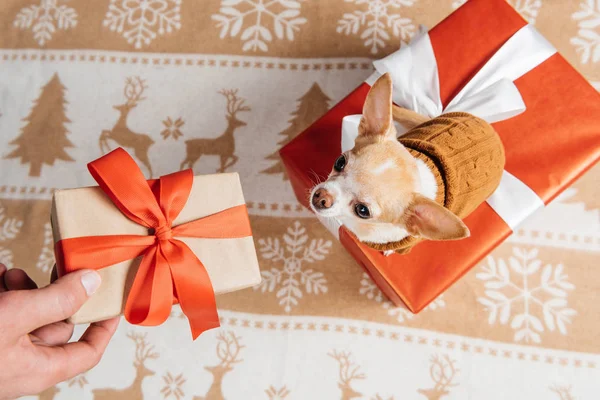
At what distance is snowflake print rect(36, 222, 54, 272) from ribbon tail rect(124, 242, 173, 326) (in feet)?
2.39

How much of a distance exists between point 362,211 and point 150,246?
39 cm

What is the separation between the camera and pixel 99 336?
96 cm

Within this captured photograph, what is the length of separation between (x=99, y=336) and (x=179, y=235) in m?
Result: 0.33

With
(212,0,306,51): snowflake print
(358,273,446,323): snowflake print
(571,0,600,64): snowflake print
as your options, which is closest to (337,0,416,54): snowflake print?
(212,0,306,51): snowflake print

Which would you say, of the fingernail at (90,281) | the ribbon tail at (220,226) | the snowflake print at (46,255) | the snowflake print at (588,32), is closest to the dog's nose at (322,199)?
the ribbon tail at (220,226)

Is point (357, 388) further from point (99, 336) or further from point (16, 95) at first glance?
point (16, 95)

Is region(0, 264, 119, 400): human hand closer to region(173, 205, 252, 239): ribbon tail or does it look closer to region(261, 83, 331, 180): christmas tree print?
region(173, 205, 252, 239): ribbon tail

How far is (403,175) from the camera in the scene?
34.4 inches

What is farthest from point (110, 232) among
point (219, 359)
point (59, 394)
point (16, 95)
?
point (16, 95)

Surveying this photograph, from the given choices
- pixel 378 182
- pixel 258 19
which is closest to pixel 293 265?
pixel 378 182

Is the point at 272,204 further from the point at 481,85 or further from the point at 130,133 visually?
the point at 481,85

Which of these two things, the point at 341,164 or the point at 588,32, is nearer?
the point at 341,164

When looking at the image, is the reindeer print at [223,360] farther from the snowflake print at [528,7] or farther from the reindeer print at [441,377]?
the snowflake print at [528,7]

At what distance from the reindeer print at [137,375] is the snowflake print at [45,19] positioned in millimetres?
1005
